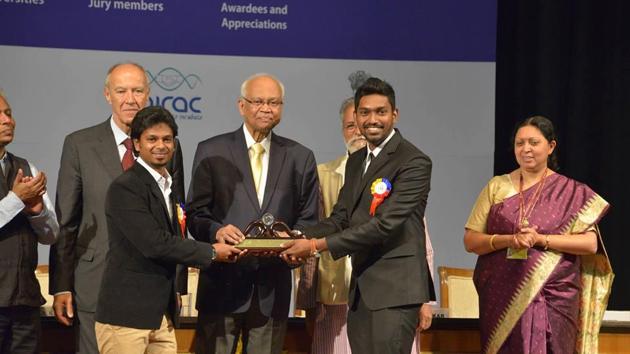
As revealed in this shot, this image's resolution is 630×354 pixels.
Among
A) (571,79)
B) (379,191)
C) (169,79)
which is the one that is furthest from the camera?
(571,79)

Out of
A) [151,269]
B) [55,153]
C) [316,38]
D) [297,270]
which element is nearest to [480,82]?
[316,38]

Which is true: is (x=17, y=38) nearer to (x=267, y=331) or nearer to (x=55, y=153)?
(x=55, y=153)

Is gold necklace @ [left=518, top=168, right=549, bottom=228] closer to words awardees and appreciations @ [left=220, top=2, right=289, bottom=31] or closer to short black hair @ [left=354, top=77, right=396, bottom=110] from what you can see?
A: short black hair @ [left=354, top=77, right=396, bottom=110]

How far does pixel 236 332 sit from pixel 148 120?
3.12ft

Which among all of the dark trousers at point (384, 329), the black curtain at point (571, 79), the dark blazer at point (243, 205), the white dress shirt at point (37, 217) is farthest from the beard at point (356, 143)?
the black curtain at point (571, 79)

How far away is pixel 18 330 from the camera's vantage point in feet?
13.2

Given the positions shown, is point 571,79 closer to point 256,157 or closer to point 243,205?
point 256,157

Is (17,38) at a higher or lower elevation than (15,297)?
higher

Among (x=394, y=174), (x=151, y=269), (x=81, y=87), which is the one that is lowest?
(x=151, y=269)

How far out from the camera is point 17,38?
6434 millimetres

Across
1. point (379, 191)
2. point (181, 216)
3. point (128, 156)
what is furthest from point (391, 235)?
point (128, 156)

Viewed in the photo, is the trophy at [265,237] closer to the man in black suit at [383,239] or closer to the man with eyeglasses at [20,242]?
the man in black suit at [383,239]

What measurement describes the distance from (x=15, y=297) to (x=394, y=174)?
1550 millimetres

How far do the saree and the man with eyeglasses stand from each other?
6.29ft
